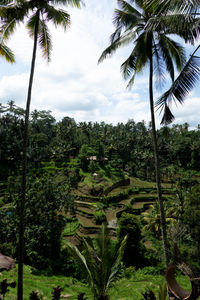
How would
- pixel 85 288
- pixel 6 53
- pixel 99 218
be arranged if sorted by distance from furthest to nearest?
pixel 99 218 → pixel 85 288 → pixel 6 53

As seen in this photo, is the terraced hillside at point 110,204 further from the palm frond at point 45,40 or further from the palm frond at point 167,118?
the palm frond at point 167,118

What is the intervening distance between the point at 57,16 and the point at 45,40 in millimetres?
1089

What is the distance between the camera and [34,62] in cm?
650

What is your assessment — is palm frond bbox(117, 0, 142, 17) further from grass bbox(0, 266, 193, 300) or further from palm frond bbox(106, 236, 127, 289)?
grass bbox(0, 266, 193, 300)

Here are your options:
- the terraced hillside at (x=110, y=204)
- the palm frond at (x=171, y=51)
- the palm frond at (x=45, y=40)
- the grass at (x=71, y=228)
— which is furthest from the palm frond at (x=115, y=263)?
the grass at (x=71, y=228)

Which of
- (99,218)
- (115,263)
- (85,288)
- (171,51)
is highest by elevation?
(171,51)

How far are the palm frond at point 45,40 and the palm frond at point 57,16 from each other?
19.4 inches

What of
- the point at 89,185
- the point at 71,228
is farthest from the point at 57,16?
the point at 89,185

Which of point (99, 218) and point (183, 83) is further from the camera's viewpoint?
point (99, 218)

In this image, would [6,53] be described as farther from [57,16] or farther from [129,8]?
[129,8]

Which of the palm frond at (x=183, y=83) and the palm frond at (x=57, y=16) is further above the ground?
the palm frond at (x=57, y=16)

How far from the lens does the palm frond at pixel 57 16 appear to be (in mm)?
6453

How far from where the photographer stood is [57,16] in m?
6.65

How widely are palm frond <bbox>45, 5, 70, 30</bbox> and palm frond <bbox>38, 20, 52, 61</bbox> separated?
49 cm
